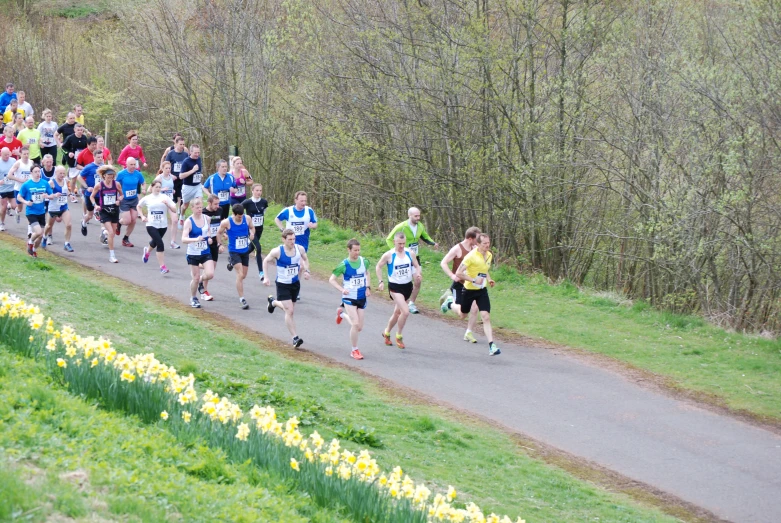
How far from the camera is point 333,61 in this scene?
23.8 m

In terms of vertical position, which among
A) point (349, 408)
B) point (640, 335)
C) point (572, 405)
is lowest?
point (349, 408)

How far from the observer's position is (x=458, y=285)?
51.2 feet

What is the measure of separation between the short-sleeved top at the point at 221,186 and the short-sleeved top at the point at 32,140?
7074 mm

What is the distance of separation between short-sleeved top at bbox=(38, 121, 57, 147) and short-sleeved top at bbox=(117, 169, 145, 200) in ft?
19.8

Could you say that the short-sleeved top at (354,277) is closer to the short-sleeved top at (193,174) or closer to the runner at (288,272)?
the runner at (288,272)

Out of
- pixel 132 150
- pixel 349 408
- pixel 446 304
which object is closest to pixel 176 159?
pixel 132 150

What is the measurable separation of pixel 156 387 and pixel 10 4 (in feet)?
133

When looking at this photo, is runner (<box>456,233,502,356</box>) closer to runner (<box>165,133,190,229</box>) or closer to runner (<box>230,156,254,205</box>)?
runner (<box>230,156,254,205</box>)

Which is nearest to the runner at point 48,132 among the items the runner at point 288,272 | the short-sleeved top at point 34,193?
the short-sleeved top at point 34,193

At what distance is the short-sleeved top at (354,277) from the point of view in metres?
14.3

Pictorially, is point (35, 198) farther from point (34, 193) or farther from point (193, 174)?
point (193, 174)

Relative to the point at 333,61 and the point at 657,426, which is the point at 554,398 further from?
the point at 333,61

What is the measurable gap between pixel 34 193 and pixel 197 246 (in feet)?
14.7

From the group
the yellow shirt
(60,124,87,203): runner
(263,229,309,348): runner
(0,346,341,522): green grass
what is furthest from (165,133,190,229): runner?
(0,346,341,522): green grass
